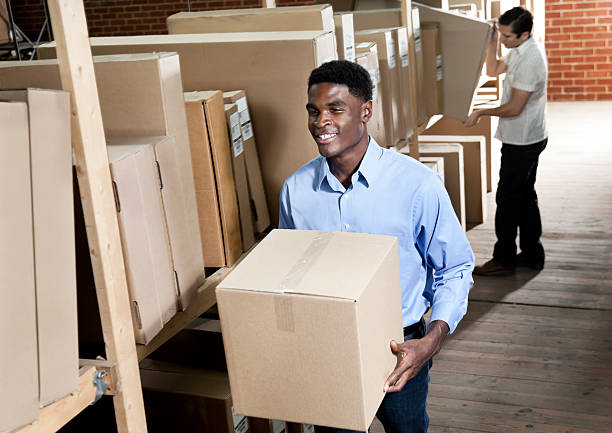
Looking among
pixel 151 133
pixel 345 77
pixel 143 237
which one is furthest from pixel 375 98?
pixel 143 237

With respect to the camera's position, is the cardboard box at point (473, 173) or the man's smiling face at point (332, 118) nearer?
the man's smiling face at point (332, 118)

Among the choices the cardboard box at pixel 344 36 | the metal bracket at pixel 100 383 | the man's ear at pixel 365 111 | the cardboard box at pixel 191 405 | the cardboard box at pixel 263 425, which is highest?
the cardboard box at pixel 344 36

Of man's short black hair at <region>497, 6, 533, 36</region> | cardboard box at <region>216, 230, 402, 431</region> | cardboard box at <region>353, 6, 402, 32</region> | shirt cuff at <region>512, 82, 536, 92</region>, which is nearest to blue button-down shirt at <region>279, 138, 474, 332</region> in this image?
cardboard box at <region>216, 230, 402, 431</region>

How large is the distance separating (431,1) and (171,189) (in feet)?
9.90

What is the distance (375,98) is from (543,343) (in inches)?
54.6

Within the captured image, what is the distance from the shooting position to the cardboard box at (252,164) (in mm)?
1896

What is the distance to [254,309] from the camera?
1296mm

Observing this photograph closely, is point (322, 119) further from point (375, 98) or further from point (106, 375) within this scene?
point (375, 98)

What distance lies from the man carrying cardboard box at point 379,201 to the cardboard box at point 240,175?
0.21 meters

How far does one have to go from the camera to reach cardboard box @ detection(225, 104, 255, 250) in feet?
6.02

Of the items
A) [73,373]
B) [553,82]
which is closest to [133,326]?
[73,373]

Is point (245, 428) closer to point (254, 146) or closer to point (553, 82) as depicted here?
point (254, 146)

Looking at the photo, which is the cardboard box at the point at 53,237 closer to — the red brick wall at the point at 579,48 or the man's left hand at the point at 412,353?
the man's left hand at the point at 412,353

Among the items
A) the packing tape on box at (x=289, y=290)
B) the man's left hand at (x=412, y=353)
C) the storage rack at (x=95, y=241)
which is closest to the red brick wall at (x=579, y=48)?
the man's left hand at (x=412, y=353)
